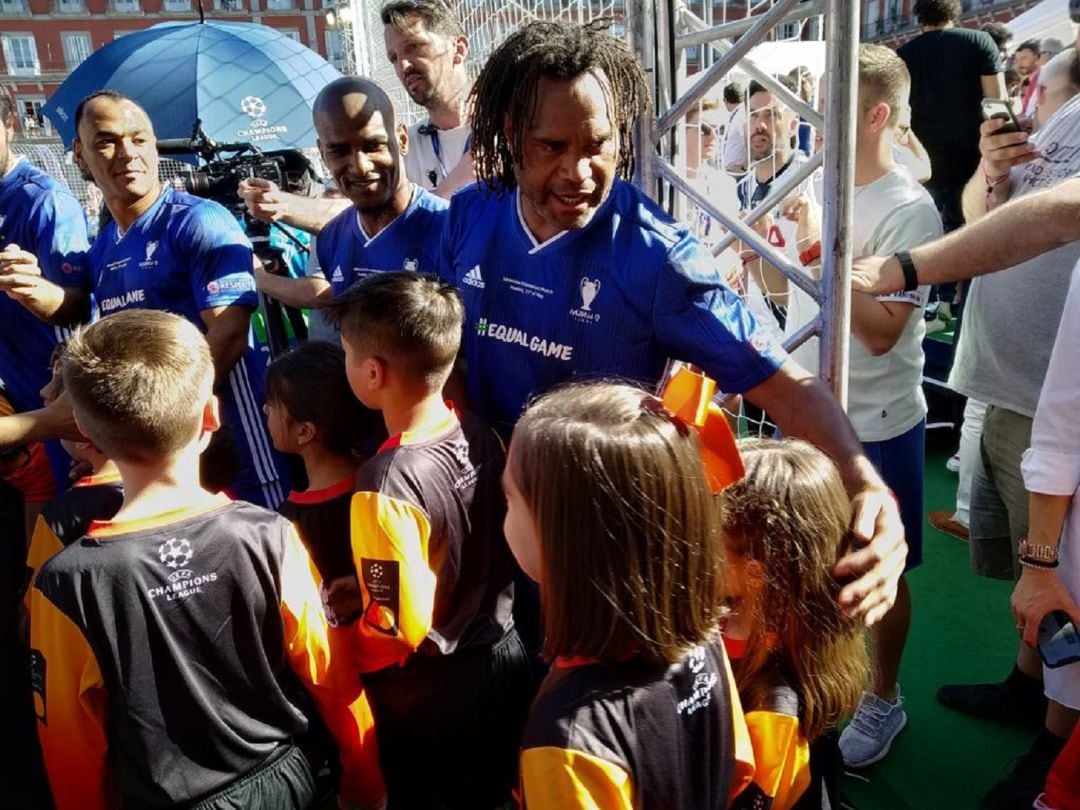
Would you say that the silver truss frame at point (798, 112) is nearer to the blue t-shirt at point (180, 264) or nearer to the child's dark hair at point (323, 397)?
the child's dark hair at point (323, 397)

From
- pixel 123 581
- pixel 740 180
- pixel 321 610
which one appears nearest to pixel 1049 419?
pixel 321 610

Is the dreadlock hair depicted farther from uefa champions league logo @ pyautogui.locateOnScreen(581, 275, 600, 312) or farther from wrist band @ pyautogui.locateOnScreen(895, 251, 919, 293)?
wrist band @ pyautogui.locateOnScreen(895, 251, 919, 293)

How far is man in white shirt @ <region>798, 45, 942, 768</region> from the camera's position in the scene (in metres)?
2.29

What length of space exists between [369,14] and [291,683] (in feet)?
22.1

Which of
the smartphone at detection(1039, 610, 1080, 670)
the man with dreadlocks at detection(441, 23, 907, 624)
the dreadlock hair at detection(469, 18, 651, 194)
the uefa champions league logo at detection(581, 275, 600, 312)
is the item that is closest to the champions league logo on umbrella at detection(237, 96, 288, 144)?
the dreadlock hair at detection(469, 18, 651, 194)

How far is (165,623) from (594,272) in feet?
3.26

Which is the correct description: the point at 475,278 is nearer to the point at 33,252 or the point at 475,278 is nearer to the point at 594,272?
the point at 594,272

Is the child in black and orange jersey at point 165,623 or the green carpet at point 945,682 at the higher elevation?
the child in black and orange jersey at point 165,623

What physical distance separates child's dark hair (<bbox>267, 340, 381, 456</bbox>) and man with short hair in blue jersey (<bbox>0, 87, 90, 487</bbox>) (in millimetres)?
1095

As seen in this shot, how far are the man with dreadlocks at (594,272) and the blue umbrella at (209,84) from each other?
7.94m

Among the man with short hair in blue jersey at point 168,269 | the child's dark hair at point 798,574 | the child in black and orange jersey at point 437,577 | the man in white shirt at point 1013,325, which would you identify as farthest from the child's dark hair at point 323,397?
the man in white shirt at point 1013,325

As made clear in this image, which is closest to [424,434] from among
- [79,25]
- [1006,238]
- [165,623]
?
[165,623]

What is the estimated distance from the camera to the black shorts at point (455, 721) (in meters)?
1.71

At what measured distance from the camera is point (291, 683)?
1584mm
